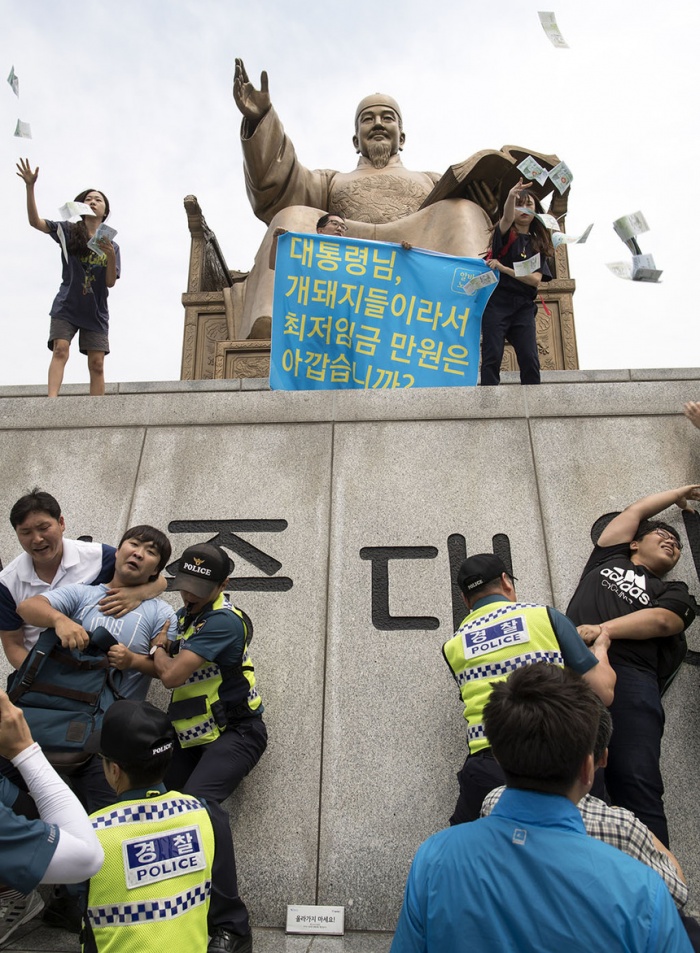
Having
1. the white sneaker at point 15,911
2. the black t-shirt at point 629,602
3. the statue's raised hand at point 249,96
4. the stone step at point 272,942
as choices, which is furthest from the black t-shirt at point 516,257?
the white sneaker at point 15,911

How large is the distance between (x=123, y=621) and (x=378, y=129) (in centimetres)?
836

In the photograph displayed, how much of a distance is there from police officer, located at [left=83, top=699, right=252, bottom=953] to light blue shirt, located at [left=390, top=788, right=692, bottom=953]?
2.41ft

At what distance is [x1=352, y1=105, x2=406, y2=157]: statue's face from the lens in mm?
10117

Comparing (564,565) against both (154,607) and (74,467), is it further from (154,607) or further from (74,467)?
(74,467)

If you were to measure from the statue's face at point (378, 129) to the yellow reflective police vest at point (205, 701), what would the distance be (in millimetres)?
8124

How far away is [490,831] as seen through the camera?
1711 millimetres

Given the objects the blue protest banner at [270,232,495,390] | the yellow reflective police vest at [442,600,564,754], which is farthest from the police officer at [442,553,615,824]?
the blue protest banner at [270,232,495,390]

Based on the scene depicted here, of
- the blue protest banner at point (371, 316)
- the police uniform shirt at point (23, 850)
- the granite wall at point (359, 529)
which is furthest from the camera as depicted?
the blue protest banner at point (371, 316)

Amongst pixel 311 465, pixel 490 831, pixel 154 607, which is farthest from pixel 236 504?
pixel 490 831

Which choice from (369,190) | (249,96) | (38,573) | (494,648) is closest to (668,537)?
(494,648)

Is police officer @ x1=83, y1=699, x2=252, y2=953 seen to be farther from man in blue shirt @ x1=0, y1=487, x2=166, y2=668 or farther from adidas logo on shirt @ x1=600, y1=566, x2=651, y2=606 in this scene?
adidas logo on shirt @ x1=600, y1=566, x2=651, y2=606

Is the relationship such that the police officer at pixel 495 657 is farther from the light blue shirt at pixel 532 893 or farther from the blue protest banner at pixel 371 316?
the blue protest banner at pixel 371 316

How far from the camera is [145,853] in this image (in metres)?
2.20

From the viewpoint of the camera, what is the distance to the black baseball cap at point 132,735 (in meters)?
2.28
